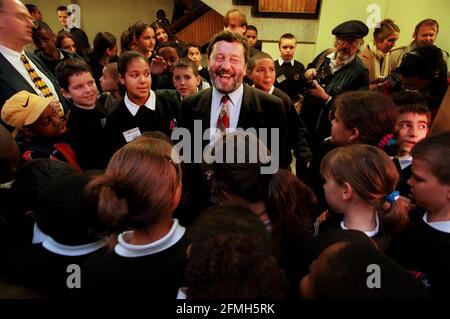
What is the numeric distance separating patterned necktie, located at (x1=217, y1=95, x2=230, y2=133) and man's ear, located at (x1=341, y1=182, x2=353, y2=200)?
84 centimetres

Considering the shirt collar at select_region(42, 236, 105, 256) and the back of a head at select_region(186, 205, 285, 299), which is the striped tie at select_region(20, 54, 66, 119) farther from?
the back of a head at select_region(186, 205, 285, 299)

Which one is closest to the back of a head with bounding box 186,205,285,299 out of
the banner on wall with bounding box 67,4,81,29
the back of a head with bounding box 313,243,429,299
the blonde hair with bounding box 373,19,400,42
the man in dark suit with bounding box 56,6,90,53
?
the back of a head with bounding box 313,243,429,299

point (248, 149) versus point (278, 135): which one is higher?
point (248, 149)

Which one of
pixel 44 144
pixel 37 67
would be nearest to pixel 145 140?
pixel 44 144

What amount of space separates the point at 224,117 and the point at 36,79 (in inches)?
48.5

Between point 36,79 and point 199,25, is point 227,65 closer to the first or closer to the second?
point 36,79

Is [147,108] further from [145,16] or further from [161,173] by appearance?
[145,16]

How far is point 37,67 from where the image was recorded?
199 centimetres

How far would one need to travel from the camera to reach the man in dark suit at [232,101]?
1648 millimetres

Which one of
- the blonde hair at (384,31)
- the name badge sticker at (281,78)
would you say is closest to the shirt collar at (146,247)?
the name badge sticker at (281,78)

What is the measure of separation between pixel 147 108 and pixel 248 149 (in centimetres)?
103

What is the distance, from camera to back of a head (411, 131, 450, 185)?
40.4 inches

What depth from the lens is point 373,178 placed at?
1.01 meters

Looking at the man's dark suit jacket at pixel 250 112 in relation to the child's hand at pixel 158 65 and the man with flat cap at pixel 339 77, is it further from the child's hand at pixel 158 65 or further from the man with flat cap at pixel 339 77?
the child's hand at pixel 158 65
